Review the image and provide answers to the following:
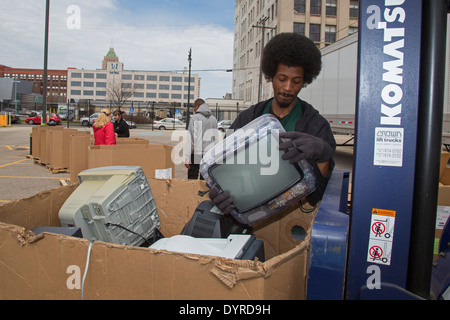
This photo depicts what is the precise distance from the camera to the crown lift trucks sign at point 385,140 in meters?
1.30

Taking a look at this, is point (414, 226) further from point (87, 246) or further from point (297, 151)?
point (87, 246)

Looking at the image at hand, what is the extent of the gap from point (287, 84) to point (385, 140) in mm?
1064

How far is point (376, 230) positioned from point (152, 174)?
447cm

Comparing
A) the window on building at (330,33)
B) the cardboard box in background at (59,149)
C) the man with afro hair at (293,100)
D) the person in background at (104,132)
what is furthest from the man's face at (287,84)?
the window on building at (330,33)

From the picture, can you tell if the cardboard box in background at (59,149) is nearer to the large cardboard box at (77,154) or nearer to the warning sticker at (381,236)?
the large cardboard box at (77,154)

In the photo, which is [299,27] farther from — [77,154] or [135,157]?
[135,157]

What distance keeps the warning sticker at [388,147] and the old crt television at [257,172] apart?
53 centimetres

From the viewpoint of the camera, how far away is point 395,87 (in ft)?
4.36

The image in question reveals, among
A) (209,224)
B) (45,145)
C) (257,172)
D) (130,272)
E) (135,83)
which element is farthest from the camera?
(135,83)

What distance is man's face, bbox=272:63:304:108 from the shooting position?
7.47 feet

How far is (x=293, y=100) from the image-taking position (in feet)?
7.66

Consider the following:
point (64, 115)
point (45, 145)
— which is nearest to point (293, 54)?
point (45, 145)

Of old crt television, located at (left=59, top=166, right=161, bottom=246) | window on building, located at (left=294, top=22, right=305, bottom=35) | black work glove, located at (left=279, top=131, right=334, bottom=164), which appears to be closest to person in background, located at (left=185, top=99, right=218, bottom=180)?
old crt television, located at (left=59, top=166, right=161, bottom=246)

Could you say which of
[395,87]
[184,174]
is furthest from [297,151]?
[184,174]
